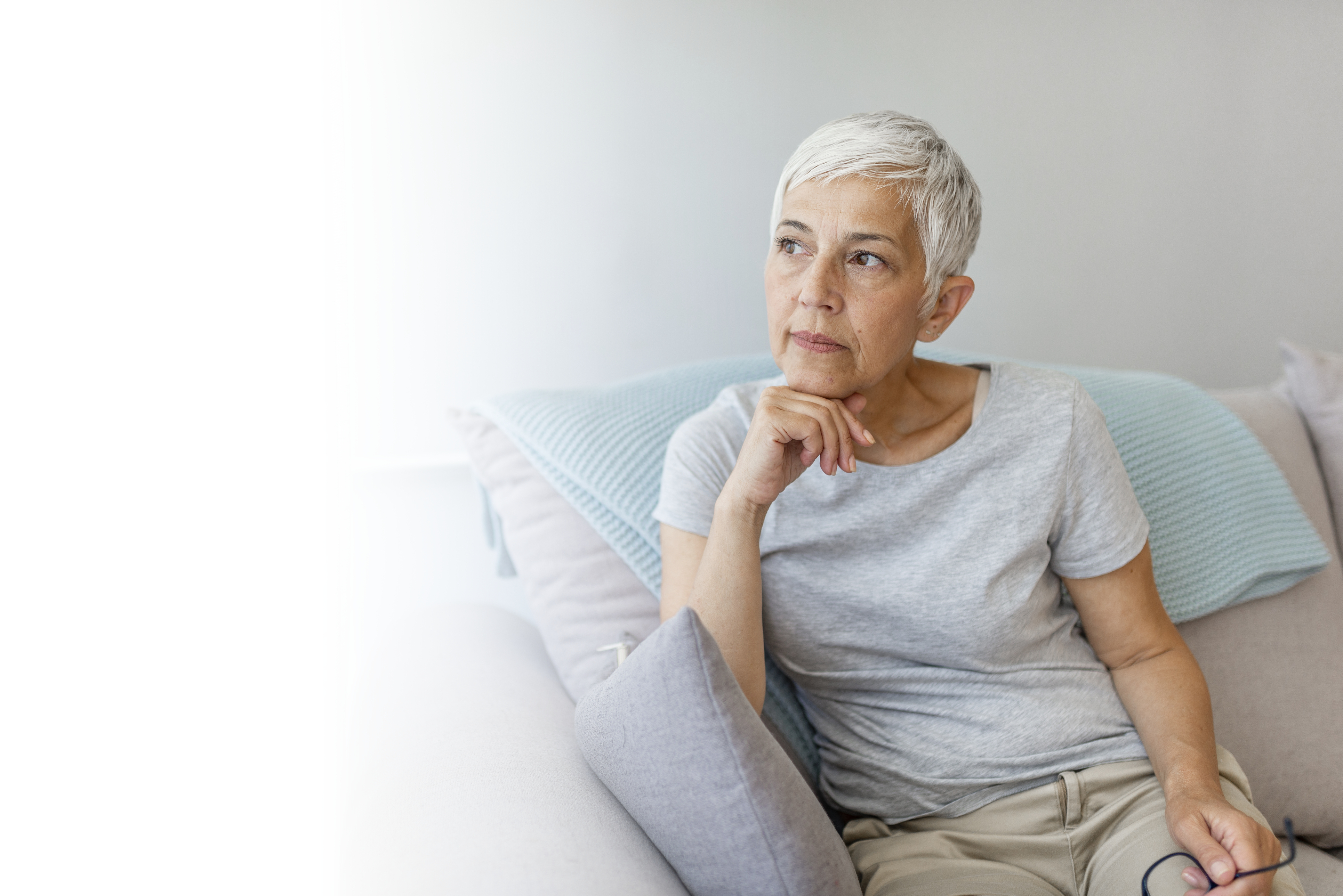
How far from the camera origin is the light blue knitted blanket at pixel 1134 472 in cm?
120

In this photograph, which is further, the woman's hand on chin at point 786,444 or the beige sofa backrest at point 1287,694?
the beige sofa backrest at point 1287,694

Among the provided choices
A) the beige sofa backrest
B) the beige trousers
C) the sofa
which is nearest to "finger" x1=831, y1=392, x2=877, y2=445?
the sofa

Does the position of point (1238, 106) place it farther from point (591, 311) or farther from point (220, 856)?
point (220, 856)

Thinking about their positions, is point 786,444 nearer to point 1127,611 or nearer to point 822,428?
point 822,428

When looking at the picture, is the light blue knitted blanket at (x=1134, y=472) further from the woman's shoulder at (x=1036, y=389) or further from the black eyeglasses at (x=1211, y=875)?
the black eyeglasses at (x=1211, y=875)

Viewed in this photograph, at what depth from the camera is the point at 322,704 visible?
4.70ft

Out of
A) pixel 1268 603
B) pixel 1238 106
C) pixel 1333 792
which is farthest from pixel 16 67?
pixel 1238 106

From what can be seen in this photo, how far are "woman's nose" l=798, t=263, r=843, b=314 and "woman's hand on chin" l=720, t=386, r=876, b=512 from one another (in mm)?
99

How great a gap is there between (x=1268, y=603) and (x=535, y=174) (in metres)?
1.29

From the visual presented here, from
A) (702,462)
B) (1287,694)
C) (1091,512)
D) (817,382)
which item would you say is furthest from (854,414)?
(1287,694)

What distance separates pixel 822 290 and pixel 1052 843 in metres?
0.66

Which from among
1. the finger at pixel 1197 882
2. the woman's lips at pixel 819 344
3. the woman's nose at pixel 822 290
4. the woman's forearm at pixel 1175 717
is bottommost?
the finger at pixel 1197 882

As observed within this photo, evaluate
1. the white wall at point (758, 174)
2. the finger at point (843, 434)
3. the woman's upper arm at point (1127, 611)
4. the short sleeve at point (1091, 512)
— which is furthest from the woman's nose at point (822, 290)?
the white wall at point (758, 174)

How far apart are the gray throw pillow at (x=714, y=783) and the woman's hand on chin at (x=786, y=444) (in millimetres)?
210
